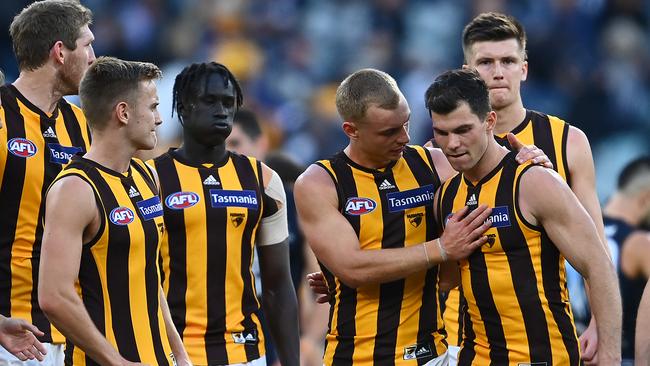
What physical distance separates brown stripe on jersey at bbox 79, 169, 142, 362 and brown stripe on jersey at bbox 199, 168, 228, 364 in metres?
0.88

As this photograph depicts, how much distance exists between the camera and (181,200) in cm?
566

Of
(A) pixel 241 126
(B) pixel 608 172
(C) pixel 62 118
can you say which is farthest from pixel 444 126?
(B) pixel 608 172

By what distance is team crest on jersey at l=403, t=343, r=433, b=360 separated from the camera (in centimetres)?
555

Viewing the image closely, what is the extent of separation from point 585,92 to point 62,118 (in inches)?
375

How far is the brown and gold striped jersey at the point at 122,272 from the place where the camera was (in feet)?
15.5

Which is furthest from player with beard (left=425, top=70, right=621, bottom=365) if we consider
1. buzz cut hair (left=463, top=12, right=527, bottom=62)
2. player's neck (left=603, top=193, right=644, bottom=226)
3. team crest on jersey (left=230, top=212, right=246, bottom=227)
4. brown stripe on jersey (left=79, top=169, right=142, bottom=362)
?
player's neck (left=603, top=193, right=644, bottom=226)

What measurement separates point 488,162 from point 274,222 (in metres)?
1.25

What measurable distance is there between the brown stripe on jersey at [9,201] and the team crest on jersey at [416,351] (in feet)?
5.69

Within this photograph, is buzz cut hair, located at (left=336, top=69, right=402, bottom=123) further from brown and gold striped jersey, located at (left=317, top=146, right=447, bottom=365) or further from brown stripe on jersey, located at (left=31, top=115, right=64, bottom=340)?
brown stripe on jersey, located at (left=31, top=115, right=64, bottom=340)

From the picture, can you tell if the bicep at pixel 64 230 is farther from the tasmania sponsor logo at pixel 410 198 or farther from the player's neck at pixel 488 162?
the player's neck at pixel 488 162

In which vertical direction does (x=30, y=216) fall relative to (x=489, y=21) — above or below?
below

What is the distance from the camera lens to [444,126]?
520 cm

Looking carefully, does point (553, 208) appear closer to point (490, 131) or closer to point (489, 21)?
point (490, 131)

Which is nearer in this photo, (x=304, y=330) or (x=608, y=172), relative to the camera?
(x=304, y=330)
